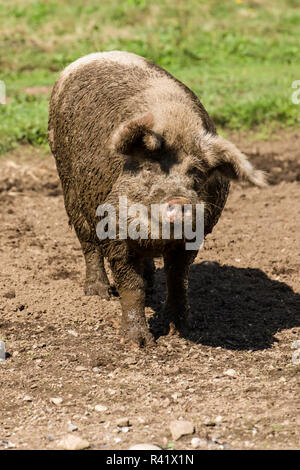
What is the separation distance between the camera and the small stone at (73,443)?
382cm

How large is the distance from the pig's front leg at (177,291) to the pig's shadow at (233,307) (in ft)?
0.32

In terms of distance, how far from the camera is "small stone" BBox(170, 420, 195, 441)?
3.91 metres

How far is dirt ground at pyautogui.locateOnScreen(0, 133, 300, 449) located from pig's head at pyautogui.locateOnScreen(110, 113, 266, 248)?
1.00 metres

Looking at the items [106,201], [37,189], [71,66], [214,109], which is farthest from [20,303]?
[214,109]

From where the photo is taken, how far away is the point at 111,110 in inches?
207

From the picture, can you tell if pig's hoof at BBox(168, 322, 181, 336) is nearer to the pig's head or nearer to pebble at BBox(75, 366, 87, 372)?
pebble at BBox(75, 366, 87, 372)

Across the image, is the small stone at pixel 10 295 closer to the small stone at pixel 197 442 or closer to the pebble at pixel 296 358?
the pebble at pixel 296 358

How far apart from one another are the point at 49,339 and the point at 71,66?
2.31 m

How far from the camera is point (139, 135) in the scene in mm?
4535

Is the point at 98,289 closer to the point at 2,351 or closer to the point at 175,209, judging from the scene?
the point at 2,351

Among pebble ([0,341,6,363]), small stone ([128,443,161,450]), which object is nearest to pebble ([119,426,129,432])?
small stone ([128,443,161,450])

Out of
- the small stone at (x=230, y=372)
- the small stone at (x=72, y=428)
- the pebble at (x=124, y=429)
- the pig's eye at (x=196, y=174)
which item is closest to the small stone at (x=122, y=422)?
the pebble at (x=124, y=429)

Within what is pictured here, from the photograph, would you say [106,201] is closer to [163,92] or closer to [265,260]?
[163,92]
